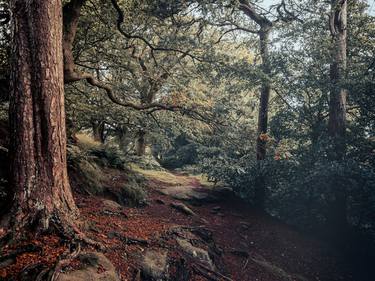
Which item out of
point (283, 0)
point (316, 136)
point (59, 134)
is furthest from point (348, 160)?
point (59, 134)

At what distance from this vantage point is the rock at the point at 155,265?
4664 millimetres

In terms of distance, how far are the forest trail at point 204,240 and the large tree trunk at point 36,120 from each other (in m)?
1.15

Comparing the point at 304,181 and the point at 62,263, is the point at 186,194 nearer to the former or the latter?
the point at 304,181

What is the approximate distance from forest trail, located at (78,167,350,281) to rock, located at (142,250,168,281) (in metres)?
0.02

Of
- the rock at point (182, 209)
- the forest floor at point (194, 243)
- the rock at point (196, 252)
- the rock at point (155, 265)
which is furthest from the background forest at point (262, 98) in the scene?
the rock at point (155, 265)

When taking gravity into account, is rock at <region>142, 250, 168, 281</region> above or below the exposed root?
below

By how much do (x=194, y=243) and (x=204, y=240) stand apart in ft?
2.53

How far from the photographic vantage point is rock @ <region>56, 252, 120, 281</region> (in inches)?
137

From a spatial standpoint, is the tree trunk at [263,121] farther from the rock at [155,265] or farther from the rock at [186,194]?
the rock at [155,265]

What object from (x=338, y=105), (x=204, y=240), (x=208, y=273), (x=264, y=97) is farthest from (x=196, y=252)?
(x=264, y=97)

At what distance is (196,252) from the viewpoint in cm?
626

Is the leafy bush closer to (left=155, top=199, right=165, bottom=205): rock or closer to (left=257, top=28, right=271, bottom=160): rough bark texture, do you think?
(left=257, top=28, right=271, bottom=160): rough bark texture

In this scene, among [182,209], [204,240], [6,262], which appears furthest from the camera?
[182,209]

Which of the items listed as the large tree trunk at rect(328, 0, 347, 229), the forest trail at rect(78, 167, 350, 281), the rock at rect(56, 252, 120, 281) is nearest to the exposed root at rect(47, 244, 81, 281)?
the rock at rect(56, 252, 120, 281)
